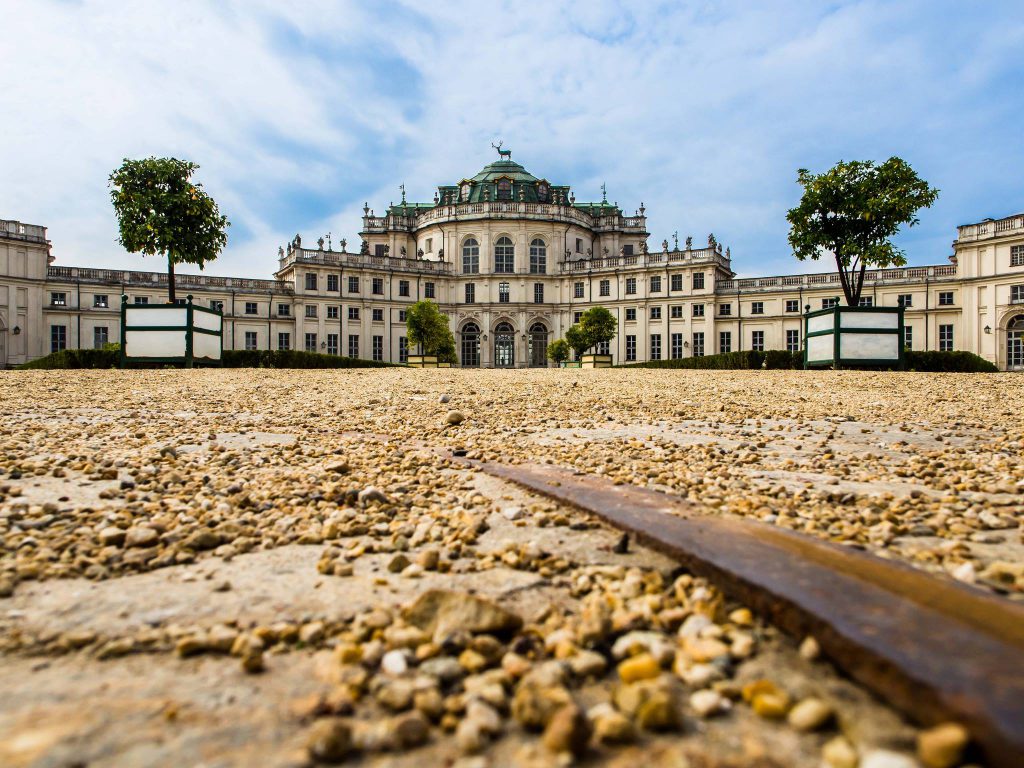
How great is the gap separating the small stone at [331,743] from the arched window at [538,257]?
56496mm

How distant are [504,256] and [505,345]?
27.5 feet

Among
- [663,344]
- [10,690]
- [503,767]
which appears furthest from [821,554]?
[663,344]

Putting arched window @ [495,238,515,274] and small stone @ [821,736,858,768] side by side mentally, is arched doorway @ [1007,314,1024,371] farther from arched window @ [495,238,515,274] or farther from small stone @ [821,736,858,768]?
small stone @ [821,736,858,768]

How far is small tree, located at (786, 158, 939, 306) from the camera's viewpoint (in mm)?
26562

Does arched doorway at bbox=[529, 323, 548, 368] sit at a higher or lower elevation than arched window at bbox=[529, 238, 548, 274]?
lower

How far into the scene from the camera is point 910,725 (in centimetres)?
111

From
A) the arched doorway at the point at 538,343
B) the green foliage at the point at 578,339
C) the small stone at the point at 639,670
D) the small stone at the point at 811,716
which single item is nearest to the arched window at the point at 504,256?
the arched doorway at the point at 538,343

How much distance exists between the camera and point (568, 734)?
113cm

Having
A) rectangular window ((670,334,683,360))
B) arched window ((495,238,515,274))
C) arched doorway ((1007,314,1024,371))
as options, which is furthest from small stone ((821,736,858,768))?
arched window ((495,238,515,274))

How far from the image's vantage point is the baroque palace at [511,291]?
143ft

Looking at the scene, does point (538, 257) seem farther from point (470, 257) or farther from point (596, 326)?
point (596, 326)

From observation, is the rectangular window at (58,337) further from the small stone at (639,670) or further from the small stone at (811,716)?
the small stone at (811,716)

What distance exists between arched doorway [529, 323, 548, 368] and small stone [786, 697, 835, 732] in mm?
54829

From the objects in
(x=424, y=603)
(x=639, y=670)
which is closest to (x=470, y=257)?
(x=424, y=603)
